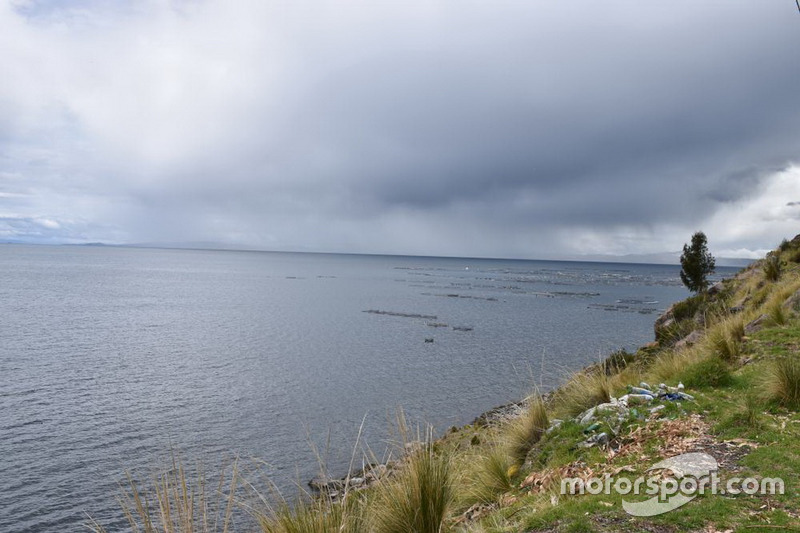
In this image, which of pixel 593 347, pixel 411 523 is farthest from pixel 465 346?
pixel 411 523

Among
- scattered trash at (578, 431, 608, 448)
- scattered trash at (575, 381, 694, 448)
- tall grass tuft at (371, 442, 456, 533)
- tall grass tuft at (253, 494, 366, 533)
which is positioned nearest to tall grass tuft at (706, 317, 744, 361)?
scattered trash at (575, 381, 694, 448)

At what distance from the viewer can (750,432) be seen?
20.6ft

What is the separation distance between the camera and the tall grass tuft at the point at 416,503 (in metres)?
4.98

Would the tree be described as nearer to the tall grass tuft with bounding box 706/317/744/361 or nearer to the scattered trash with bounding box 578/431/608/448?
the tall grass tuft with bounding box 706/317/744/361

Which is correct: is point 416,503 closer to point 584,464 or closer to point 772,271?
point 584,464

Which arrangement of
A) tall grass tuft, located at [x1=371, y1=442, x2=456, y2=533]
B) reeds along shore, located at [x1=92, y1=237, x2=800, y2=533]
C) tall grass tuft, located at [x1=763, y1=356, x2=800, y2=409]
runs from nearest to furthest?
1. reeds along shore, located at [x1=92, y1=237, x2=800, y2=533]
2. tall grass tuft, located at [x1=371, y1=442, x2=456, y2=533]
3. tall grass tuft, located at [x1=763, y1=356, x2=800, y2=409]

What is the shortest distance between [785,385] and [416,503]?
612cm

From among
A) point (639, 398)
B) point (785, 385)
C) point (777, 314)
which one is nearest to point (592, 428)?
point (639, 398)

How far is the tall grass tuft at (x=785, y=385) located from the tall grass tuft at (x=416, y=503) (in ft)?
18.6

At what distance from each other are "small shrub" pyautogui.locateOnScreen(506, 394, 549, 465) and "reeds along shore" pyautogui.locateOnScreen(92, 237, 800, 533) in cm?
2

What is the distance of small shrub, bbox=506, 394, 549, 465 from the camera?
8.39 meters

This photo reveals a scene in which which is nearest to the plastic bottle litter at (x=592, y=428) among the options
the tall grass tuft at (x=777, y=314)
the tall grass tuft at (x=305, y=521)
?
the tall grass tuft at (x=305, y=521)

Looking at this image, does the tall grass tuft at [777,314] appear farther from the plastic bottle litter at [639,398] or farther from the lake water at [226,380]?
the plastic bottle litter at [639,398]

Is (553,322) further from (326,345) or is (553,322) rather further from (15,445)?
(15,445)
